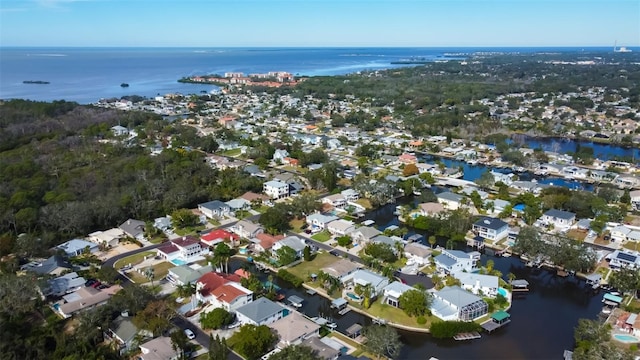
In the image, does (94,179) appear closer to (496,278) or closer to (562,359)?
(496,278)

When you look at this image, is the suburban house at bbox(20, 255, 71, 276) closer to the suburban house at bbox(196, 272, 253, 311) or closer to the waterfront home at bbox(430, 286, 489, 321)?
the suburban house at bbox(196, 272, 253, 311)

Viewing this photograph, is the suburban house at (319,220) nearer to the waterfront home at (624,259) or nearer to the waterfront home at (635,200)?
the waterfront home at (624,259)

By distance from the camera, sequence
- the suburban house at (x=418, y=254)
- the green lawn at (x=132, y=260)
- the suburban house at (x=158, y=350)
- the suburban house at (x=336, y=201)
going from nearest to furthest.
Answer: the suburban house at (x=158, y=350), the suburban house at (x=418, y=254), the green lawn at (x=132, y=260), the suburban house at (x=336, y=201)

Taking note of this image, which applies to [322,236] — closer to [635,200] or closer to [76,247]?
[76,247]

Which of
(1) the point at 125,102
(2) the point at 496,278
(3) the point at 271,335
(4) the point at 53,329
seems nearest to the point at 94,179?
(4) the point at 53,329

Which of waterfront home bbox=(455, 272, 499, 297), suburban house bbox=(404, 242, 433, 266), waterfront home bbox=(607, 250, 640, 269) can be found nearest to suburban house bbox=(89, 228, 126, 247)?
suburban house bbox=(404, 242, 433, 266)

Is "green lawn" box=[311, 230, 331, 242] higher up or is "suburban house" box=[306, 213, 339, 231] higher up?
"suburban house" box=[306, 213, 339, 231]

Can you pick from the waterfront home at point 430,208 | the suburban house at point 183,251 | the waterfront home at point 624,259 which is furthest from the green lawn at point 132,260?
the waterfront home at point 624,259
